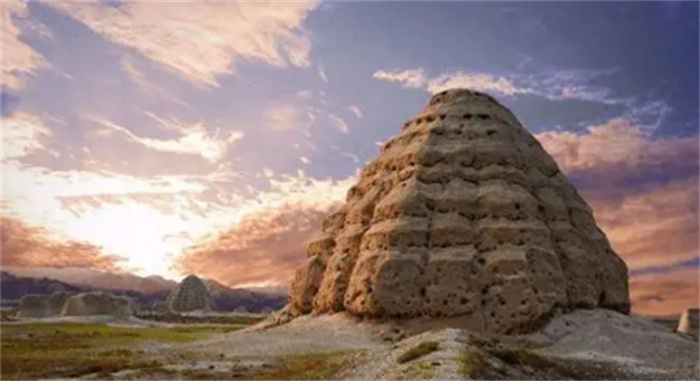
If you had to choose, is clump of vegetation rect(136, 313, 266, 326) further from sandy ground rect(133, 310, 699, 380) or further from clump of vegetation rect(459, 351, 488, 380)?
clump of vegetation rect(459, 351, 488, 380)

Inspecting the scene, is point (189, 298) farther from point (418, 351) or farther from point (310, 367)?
point (418, 351)

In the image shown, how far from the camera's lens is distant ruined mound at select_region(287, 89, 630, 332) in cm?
4997

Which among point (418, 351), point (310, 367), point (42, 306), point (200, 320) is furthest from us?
point (200, 320)

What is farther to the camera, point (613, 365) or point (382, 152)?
point (382, 152)

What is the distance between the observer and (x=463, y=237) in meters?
52.7

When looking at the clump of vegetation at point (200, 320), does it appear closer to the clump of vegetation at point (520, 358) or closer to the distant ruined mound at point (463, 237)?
the distant ruined mound at point (463, 237)

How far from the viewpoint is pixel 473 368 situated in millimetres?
26609

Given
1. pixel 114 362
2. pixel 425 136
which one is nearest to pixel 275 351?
pixel 114 362

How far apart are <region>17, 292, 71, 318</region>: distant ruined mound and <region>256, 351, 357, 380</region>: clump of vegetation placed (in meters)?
84.5

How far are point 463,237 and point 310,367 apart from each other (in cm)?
2143

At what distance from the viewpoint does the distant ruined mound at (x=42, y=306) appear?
11150 cm

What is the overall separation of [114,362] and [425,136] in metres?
32.5

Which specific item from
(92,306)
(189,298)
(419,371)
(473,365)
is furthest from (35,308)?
(473,365)

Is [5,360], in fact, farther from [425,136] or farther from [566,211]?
[566,211]
